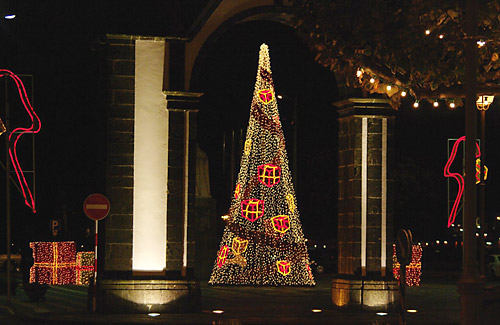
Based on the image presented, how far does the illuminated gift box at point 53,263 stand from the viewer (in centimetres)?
3008

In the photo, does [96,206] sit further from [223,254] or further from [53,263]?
[53,263]

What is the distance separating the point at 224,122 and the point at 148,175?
25233mm

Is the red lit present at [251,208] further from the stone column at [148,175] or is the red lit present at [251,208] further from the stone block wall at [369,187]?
the stone column at [148,175]

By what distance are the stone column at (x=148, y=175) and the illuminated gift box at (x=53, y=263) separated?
31.1ft

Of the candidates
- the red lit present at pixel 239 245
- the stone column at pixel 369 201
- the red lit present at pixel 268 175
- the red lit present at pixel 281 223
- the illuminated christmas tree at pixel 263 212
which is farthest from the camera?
the red lit present at pixel 239 245

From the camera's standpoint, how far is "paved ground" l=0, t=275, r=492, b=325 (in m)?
19.5

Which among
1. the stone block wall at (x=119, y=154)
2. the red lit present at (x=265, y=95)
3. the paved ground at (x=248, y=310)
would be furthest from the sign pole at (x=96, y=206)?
the red lit present at (x=265, y=95)

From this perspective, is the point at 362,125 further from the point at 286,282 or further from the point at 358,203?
the point at 286,282

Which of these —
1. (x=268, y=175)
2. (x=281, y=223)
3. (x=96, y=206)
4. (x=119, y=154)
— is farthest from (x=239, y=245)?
(x=96, y=206)

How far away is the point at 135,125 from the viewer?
21.0 m

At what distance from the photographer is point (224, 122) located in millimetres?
46156

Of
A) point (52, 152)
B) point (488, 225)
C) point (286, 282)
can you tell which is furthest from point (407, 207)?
point (286, 282)

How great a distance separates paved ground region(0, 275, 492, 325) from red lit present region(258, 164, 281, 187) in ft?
10.3

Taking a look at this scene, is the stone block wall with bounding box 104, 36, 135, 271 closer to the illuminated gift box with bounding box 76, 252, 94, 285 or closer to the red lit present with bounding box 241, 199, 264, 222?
the red lit present with bounding box 241, 199, 264, 222
